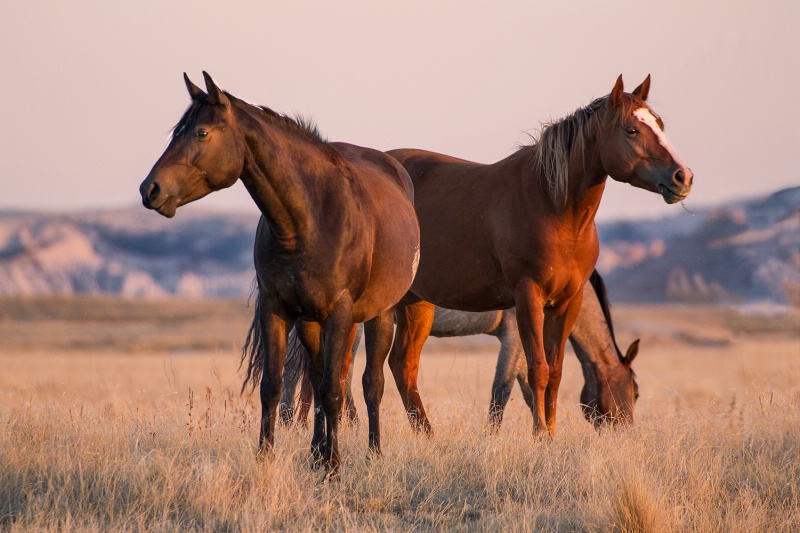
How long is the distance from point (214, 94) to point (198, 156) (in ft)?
1.29

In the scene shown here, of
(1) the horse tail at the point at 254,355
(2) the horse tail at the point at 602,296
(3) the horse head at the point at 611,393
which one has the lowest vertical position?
(3) the horse head at the point at 611,393

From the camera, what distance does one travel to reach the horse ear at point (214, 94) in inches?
206

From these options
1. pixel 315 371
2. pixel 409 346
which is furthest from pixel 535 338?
pixel 315 371

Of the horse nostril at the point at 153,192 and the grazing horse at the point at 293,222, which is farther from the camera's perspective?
the grazing horse at the point at 293,222

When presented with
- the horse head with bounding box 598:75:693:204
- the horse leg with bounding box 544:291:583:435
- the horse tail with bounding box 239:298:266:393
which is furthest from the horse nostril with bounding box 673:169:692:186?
the horse tail with bounding box 239:298:266:393

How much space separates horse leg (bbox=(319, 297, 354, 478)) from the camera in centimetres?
571

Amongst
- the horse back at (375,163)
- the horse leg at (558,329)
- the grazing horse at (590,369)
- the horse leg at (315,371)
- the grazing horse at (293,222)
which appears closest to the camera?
the grazing horse at (293,222)

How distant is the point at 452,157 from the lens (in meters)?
9.63

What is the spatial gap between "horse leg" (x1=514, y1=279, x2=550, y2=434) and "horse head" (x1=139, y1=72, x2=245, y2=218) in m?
3.01

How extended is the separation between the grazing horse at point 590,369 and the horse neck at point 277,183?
3.41 m

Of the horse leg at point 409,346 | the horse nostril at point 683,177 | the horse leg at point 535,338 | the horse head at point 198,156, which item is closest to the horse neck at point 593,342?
the horse leg at point 409,346

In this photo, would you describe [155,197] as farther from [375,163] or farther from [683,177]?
[683,177]

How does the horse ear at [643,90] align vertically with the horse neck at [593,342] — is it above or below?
above

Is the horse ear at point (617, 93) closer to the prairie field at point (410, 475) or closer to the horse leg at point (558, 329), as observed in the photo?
the horse leg at point (558, 329)
